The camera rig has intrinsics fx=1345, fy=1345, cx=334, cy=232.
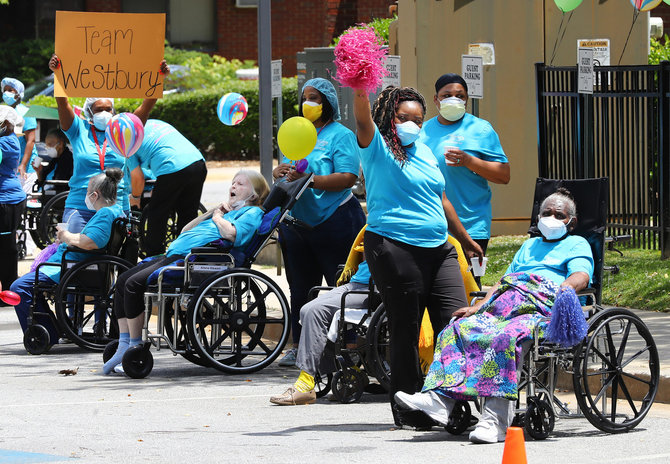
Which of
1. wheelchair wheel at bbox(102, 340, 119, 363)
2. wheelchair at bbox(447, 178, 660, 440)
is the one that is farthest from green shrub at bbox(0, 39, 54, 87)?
wheelchair at bbox(447, 178, 660, 440)

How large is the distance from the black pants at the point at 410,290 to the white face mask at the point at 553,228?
0.63 m

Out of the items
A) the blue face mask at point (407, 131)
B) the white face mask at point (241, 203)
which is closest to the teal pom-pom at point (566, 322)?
the blue face mask at point (407, 131)

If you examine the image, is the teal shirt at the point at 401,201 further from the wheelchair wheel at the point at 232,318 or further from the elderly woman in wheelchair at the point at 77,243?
the elderly woman in wheelchair at the point at 77,243

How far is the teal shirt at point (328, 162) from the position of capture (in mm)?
9086

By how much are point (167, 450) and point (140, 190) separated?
4892mm

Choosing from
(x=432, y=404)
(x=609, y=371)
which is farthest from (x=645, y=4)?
(x=432, y=404)

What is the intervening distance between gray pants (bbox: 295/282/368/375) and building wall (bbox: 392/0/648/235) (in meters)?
8.01

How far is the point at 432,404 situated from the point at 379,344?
1125mm

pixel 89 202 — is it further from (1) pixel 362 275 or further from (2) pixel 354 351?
(2) pixel 354 351

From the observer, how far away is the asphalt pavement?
6.57m

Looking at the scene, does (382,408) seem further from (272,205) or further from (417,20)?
(417,20)

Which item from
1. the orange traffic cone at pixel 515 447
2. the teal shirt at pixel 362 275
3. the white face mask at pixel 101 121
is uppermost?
the white face mask at pixel 101 121

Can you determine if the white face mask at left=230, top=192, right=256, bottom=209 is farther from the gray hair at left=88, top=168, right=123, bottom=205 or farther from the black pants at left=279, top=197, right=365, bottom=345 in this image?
the gray hair at left=88, top=168, right=123, bottom=205

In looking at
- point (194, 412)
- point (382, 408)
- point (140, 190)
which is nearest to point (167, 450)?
point (194, 412)
